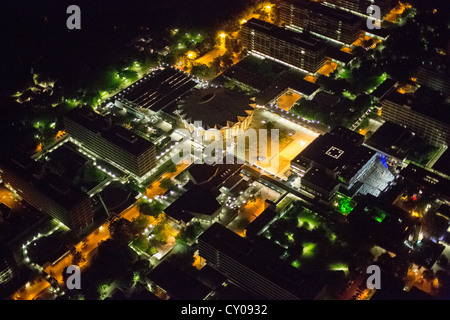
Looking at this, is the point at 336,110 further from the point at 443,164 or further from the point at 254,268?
the point at 254,268

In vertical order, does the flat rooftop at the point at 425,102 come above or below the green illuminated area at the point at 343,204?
above

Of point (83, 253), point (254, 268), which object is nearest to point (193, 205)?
point (254, 268)

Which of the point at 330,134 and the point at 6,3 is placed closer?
the point at 330,134

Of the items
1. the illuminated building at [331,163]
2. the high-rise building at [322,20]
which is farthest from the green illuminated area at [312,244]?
the high-rise building at [322,20]

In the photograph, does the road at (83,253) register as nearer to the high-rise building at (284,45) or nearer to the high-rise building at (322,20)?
the high-rise building at (284,45)

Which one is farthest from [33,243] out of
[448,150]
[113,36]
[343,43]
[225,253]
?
[343,43]

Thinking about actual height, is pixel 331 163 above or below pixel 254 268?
above

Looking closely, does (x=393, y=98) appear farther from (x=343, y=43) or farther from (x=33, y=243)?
(x=33, y=243)
